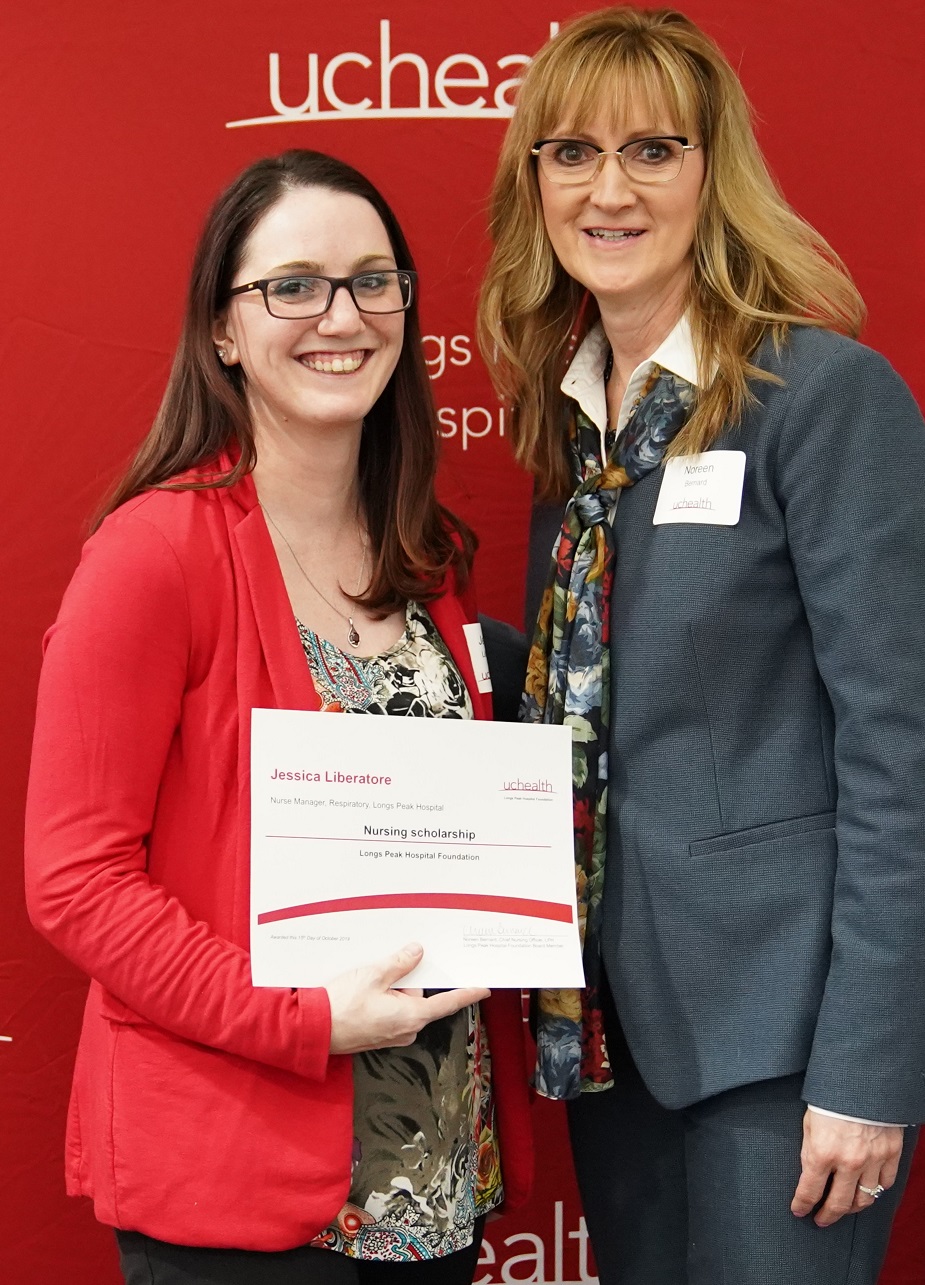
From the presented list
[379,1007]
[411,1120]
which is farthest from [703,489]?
[411,1120]

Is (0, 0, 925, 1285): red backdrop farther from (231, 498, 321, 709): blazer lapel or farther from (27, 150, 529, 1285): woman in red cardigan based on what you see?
(231, 498, 321, 709): blazer lapel

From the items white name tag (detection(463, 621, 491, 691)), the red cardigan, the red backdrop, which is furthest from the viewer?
the red backdrop

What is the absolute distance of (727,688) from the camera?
1.60m

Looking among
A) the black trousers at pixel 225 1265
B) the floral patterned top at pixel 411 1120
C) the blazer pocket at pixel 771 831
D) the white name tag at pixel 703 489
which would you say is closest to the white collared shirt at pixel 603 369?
the white name tag at pixel 703 489

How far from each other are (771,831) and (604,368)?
74cm

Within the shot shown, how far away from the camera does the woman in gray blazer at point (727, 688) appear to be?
1.52 metres

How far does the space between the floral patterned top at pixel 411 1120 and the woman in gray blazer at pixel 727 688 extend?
0.15 m

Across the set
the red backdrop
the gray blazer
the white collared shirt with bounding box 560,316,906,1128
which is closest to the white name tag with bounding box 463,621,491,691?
the gray blazer

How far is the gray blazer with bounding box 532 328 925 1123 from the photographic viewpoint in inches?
59.6

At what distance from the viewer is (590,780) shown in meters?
1.68

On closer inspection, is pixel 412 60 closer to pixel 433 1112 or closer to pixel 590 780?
pixel 590 780

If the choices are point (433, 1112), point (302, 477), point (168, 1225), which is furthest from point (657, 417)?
point (168, 1225)

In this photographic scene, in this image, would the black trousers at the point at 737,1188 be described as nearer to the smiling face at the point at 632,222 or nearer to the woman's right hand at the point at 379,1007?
the woman's right hand at the point at 379,1007
